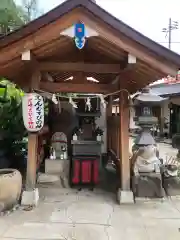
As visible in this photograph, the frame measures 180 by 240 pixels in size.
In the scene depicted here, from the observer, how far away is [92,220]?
5.46m

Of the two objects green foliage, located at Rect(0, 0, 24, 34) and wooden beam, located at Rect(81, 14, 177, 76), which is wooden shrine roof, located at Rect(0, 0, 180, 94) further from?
green foliage, located at Rect(0, 0, 24, 34)

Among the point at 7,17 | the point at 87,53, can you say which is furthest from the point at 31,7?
the point at 87,53

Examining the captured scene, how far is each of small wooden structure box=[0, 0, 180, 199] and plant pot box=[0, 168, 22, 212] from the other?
1.34 feet

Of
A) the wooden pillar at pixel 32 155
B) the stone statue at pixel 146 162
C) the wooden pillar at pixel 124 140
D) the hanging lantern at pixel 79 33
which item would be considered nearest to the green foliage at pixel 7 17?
the wooden pillar at pixel 32 155

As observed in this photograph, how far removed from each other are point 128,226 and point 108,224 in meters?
0.36

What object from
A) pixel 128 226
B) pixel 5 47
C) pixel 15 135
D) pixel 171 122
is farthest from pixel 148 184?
pixel 171 122

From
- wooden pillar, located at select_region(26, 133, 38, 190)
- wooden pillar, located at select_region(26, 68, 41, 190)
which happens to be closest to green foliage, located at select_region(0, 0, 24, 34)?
wooden pillar, located at select_region(26, 68, 41, 190)

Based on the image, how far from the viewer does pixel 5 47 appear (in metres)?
5.62

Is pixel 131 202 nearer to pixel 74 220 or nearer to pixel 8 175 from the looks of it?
pixel 74 220

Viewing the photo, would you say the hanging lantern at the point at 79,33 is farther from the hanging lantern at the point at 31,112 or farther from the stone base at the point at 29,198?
the stone base at the point at 29,198

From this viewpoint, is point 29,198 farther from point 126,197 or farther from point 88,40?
point 88,40

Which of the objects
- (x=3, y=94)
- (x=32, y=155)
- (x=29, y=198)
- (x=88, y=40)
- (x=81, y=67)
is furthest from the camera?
(x=3, y=94)

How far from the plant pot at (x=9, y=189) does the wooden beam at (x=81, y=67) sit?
2.48 meters

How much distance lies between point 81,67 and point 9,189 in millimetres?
3046
